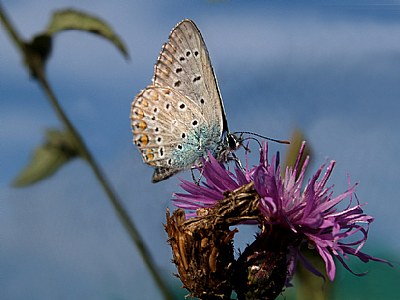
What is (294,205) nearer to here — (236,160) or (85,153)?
(236,160)

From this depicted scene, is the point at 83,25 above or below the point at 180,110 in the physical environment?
above

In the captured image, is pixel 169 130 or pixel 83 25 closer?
pixel 169 130

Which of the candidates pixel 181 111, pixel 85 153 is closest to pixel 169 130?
pixel 181 111

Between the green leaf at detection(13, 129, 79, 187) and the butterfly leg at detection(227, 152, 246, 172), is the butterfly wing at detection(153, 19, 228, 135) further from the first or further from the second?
the green leaf at detection(13, 129, 79, 187)

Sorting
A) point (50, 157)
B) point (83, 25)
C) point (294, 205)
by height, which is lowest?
point (294, 205)

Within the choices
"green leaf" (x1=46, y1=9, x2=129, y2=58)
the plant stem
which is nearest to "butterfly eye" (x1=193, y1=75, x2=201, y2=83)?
"green leaf" (x1=46, y1=9, x2=129, y2=58)

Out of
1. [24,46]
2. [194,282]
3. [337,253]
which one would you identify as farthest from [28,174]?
[337,253]
